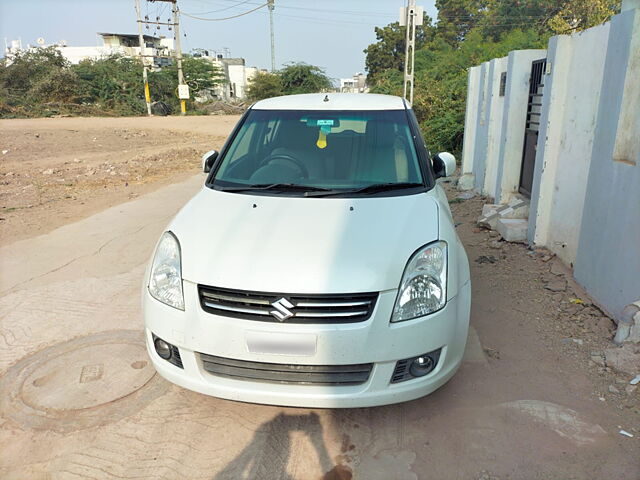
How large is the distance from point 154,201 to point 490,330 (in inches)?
255

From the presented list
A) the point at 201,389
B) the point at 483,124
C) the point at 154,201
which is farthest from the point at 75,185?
the point at 201,389

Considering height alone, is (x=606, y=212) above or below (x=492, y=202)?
above

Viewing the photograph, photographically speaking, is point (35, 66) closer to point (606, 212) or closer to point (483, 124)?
point (483, 124)

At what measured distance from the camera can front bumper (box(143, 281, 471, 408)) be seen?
2.28 metres

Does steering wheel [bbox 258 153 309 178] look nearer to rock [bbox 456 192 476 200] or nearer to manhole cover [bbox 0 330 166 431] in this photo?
manhole cover [bbox 0 330 166 431]

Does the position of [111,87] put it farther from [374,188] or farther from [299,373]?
[299,373]

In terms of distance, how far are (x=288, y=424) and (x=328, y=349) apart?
27.3 inches

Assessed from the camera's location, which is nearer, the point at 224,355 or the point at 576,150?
the point at 224,355

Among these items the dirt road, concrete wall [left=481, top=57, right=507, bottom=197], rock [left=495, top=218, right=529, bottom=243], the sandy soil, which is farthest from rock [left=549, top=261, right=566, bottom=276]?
the sandy soil

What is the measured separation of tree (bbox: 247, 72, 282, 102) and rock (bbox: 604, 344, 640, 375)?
45488 mm

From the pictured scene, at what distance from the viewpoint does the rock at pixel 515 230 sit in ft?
18.7

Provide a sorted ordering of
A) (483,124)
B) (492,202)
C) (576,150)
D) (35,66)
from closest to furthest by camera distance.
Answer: (576,150)
(492,202)
(483,124)
(35,66)

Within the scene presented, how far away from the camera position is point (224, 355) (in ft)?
7.75

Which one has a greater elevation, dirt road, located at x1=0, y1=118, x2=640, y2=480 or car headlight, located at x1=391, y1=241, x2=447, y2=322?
car headlight, located at x1=391, y1=241, x2=447, y2=322
